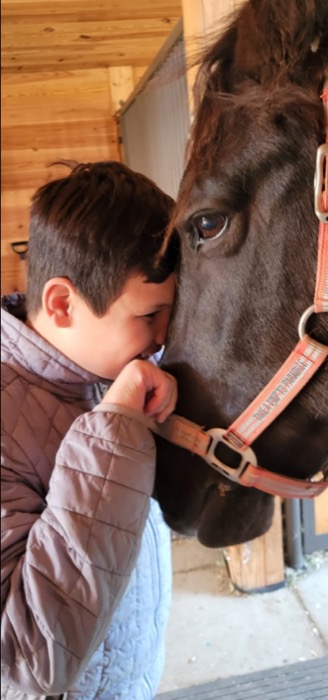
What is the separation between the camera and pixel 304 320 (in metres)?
0.47

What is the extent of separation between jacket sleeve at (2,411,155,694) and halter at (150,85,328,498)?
0.06 metres

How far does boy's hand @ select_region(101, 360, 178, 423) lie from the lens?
0.52 metres

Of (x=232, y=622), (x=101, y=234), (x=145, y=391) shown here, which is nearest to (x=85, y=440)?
(x=145, y=391)

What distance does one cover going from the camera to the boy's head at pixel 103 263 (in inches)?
21.8

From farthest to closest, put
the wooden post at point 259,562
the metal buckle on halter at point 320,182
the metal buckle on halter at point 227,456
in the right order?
the wooden post at point 259,562 < the metal buckle on halter at point 227,456 < the metal buckle on halter at point 320,182

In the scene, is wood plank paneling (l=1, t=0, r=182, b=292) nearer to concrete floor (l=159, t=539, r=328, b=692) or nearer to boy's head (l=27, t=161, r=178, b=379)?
boy's head (l=27, t=161, r=178, b=379)

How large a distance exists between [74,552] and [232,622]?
62 cm

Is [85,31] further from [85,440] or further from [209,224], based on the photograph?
[85,440]

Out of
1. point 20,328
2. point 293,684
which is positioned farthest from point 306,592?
point 20,328

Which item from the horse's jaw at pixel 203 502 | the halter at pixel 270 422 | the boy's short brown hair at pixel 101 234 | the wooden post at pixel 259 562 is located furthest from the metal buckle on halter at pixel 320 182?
the wooden post at pixel 259 562

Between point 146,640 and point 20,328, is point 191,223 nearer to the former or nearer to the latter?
point 20,328

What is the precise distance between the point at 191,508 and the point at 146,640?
17 cm

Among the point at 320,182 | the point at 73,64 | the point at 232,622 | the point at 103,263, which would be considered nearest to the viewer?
the point at 320,182

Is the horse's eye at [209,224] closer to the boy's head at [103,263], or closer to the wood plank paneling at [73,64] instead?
the boy's head at [103,263]
